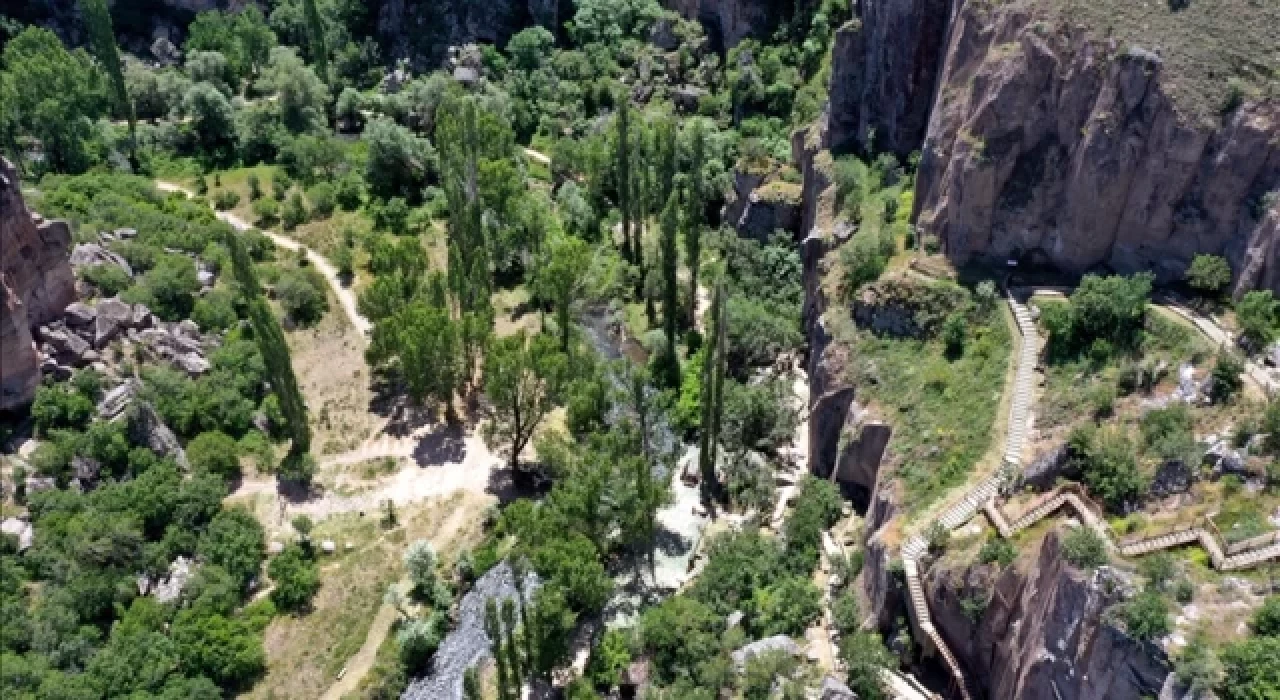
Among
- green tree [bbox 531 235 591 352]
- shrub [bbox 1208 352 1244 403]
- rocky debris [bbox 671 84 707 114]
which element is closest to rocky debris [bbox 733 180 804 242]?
green tree [bbox 531 235 591 352]

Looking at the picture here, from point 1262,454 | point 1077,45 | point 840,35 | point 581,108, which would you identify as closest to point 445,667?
point 1262,454

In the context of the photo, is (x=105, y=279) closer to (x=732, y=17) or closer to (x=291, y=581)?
(x=291, y=581)

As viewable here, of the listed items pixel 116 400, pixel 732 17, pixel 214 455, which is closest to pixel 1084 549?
pixel 214 455

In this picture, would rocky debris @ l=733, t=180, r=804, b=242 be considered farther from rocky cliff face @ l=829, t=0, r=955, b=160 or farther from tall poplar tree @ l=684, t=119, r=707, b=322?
tall poplar tree @ l=684, t=119, r=707, b=322

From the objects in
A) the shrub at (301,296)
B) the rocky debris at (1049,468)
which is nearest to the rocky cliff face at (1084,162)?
the rocky debris at (1049,468)

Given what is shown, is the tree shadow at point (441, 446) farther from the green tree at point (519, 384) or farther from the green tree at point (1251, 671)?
the green tree at point (1251, 671)

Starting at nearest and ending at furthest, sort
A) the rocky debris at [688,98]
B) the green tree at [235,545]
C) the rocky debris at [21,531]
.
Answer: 1. the rocky debris at [21,531]
2. the green tree at [235,545]
3. the rocky debris at [688,98]
